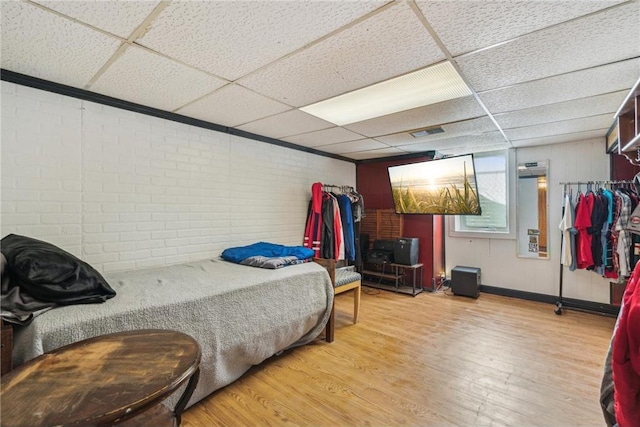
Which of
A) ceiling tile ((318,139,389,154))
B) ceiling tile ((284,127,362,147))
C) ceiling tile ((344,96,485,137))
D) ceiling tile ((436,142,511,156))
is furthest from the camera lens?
ceiling tile ((436,142,511,156))

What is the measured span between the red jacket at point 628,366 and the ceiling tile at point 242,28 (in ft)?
5.19

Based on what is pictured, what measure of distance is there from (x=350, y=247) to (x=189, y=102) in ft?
9.61

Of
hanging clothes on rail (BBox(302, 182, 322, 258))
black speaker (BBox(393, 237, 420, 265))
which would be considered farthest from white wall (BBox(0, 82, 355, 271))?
black speaker (BBox(393, 237, 420, 265))

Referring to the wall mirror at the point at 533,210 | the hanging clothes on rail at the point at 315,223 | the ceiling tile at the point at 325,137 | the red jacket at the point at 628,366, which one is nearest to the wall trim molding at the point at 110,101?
the ceiling tile at the point at 325,137

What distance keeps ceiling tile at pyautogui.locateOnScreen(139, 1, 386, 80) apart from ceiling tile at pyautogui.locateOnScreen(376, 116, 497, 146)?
7.24 feet

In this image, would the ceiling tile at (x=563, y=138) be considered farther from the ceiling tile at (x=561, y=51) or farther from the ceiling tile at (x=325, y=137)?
the ceiling tile at (x=325, y=137)

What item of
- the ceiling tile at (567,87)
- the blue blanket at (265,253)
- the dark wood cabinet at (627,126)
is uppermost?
the ceiling tile at (567,87)

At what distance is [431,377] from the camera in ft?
7.56

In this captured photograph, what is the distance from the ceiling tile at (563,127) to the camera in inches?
119

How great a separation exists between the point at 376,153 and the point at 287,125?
2.04 metres

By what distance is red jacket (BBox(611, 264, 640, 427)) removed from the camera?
0.94m

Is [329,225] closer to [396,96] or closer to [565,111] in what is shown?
[396,96]

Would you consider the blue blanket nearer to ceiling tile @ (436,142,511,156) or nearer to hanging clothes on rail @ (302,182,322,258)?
hanging clothes on rail @ (302,182,322,258)

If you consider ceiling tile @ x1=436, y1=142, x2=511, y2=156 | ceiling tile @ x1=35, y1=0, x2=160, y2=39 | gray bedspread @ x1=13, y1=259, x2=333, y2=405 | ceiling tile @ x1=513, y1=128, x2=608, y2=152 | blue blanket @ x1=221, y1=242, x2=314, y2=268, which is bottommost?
gray bedspread @ x1=13, y1=259, x2=333, y2=405
